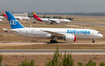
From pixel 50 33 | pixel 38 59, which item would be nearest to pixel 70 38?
pixel 50 33

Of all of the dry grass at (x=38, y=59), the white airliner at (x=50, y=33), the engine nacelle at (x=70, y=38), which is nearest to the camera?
the dry grass at (x=38, y=59)

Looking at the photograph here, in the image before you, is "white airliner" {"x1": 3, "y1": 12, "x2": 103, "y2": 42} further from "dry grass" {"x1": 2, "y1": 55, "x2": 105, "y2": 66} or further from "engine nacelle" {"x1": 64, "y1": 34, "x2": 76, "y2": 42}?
"dry grass" {"x1": 2, "y1": 55, "x2": 105, "y2": 66}

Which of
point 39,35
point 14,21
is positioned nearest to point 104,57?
point 39,35

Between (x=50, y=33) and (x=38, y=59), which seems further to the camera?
(x=50, y=33)

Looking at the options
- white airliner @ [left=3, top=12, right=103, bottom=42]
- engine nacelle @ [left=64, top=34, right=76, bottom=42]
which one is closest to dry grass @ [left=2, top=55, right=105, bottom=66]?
engine nacelle @ [left=64, top=34, right=76, bottom=42]

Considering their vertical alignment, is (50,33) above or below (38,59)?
above

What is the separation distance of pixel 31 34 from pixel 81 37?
13.2 m

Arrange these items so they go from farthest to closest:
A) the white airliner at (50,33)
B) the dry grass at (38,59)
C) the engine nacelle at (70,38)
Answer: the white airliner at (50,33)
the engine nacelle at (70,38)
the dry grass at (38,59)

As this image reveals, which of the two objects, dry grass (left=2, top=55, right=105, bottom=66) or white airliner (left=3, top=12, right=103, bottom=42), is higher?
white airliner (left=3, top=12, right=103, bottom=42)

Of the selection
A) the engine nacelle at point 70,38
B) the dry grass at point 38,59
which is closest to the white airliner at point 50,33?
the engine nacelle at point 70,38

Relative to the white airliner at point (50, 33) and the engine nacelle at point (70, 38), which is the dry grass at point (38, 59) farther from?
the white airliner at point (50, 33)

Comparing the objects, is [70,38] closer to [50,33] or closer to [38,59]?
[50,33]

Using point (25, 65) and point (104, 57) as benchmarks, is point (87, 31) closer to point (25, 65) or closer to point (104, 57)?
point (104, 57)

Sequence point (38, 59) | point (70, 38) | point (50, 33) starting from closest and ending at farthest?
point (38, 59)
point (70, 38)
point (50, 33)
